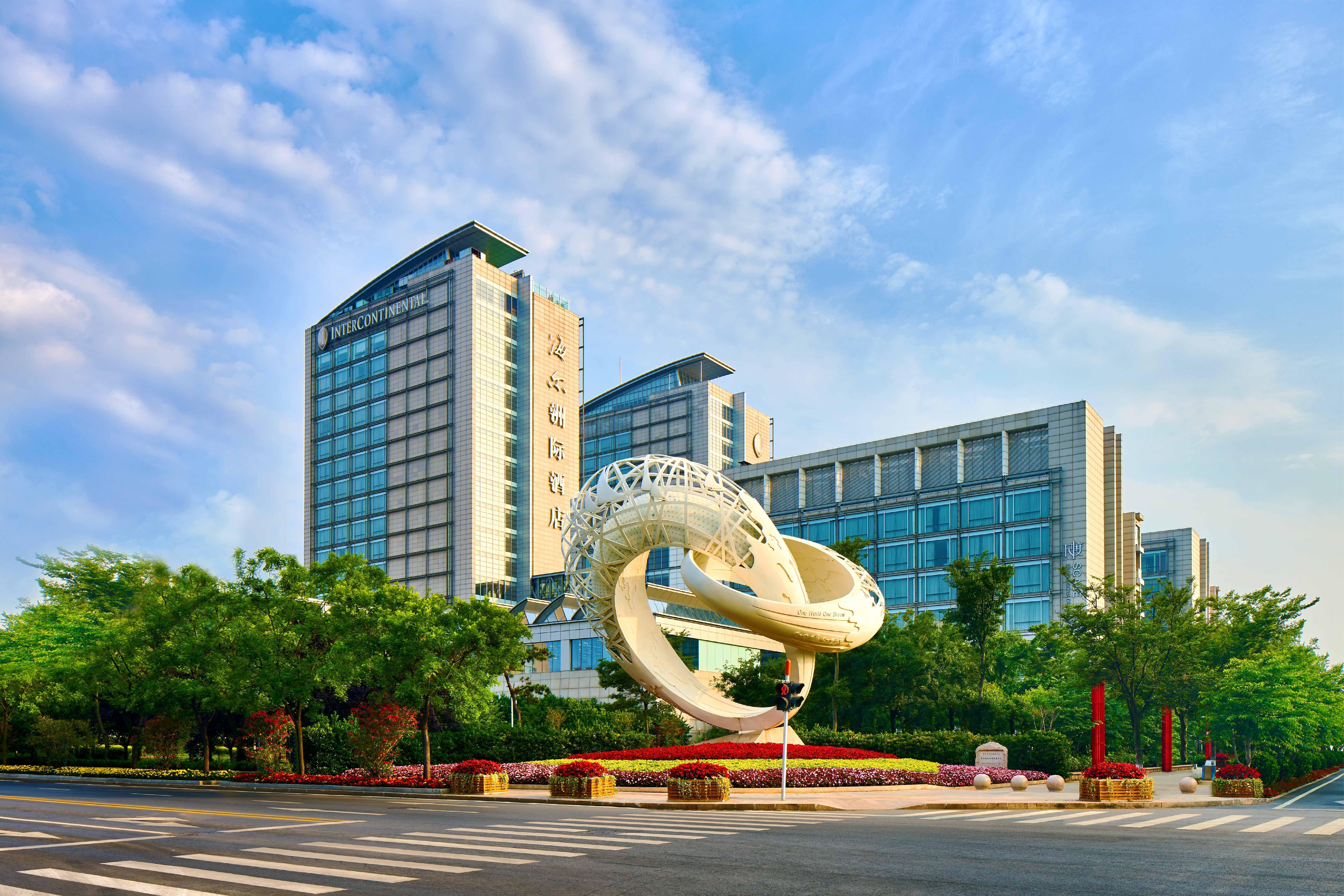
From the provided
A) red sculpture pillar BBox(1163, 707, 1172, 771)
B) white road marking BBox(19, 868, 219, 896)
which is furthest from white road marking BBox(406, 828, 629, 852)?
red sculpture pillar BBox(1163, 707, 1172, 771)

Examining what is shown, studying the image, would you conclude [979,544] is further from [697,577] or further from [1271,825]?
[1271,825]

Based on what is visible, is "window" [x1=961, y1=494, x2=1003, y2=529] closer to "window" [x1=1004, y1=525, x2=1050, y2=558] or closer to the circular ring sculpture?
"window" [x1=1004, y1=525, x2=1050, y2=558]

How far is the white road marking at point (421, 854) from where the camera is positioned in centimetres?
1363

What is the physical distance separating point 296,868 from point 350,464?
4274 inches

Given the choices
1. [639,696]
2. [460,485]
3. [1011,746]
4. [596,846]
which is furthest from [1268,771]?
[460,485]

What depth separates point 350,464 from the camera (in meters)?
117

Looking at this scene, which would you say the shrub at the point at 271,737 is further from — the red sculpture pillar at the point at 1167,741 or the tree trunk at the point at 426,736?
the red sculpture pillar at the point at 1167,741

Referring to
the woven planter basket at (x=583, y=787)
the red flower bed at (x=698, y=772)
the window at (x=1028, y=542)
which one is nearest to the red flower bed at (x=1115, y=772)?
the red flower bed at (x=698, y=772)

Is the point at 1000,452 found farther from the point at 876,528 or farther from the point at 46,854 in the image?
the point at 46,854

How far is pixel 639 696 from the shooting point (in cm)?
4675

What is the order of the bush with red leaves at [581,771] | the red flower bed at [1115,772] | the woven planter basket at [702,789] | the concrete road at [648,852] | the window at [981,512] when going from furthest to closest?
the window at [981,512]
the red flower bed at [1115,772]
the bush with red leaves at [581,771]
the woven planter basket at [702,789]
the concrete road at [648,852]

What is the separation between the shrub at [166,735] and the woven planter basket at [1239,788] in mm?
38328

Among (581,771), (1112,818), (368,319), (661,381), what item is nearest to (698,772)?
(581,771)

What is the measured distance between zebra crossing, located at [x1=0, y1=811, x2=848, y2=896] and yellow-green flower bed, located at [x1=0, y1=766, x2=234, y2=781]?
21.8 meters
